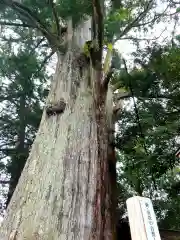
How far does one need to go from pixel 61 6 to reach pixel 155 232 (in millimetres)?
2980

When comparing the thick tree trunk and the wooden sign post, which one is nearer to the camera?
the wooden sign post

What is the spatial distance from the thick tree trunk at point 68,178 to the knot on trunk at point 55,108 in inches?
1.6

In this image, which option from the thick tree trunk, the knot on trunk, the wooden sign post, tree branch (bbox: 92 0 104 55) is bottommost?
the wooden sign post

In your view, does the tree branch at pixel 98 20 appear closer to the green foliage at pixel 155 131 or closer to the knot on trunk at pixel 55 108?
the knot on trunk at pixel 55 108

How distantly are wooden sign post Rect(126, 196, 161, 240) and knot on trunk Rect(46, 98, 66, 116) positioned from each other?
1.54 m

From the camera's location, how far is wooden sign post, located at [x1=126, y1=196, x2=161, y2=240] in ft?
4.91

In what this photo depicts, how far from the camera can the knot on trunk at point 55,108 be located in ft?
9.93

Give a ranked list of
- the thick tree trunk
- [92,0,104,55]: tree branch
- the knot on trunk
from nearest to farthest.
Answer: the thick tree trunk → [92,0,104,55]: tree branch → the knot on trunk

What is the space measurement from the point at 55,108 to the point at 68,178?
0.90 metres

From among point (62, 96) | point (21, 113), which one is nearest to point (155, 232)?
point (62, 96)

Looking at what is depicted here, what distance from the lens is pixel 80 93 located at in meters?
3.40

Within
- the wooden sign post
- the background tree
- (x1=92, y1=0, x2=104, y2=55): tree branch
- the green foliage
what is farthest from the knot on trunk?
the wooden sign post

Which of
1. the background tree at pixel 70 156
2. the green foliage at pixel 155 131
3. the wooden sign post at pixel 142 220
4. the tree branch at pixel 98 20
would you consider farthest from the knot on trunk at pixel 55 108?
the wooden sign post at pixel 142 220

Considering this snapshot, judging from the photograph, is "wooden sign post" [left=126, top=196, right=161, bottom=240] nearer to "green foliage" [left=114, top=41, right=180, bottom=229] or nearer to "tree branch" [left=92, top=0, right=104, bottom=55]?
"green foliage" [left=114, top=41, right=180, bottom=229]
